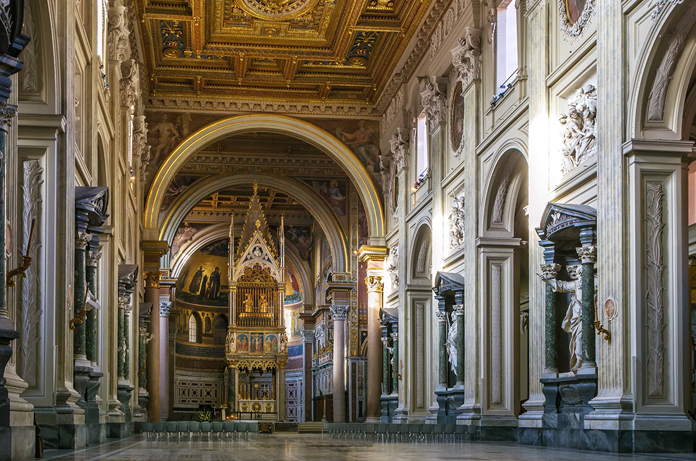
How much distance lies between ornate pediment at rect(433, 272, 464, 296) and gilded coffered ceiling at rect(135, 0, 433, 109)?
264 inches

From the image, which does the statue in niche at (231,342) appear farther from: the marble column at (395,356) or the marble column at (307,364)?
the marble column at (395,356)

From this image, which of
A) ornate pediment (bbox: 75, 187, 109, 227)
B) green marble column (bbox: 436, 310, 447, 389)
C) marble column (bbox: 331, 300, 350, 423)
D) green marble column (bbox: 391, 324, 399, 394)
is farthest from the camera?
marble column (bbox: 331, 300, 350, 423)

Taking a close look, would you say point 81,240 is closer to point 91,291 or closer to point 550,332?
point 91,291

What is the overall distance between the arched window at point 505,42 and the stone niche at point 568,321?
204 inches

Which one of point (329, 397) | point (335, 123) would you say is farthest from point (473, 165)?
point (329, 397)

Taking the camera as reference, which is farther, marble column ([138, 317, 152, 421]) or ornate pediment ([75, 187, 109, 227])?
marble column ([138, 317, 152, 421])

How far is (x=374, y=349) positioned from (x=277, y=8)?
11.7m

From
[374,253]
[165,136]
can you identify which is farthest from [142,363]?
[374,253]

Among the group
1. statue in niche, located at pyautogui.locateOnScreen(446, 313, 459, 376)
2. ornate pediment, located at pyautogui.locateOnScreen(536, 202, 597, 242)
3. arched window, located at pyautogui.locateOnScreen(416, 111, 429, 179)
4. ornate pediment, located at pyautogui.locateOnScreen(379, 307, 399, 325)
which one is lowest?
statue in niche, located at pyautogui.locateOnScreen(446, 313, 459, 376)

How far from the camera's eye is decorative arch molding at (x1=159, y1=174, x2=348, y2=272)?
34312mm

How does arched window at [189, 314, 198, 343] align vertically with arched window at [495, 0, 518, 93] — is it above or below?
below

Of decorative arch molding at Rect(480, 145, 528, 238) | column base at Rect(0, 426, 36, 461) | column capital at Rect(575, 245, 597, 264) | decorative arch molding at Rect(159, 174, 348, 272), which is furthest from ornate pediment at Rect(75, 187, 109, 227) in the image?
decorative arch molding at Rect(159, 174, 348, 272)

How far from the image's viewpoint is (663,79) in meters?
11.8

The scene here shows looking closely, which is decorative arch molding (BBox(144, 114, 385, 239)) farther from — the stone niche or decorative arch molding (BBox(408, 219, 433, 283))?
the stone niche
